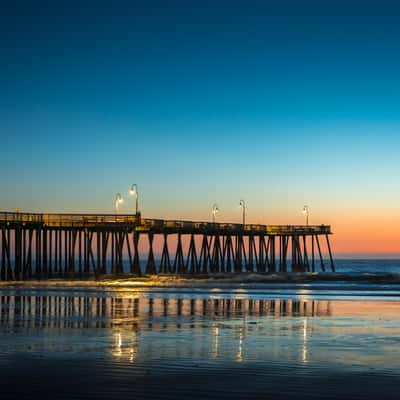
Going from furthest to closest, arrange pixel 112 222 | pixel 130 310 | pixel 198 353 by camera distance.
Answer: pixel 112 222 → pixel 130 310 → pixel 198 353

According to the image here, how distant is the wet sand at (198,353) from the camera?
10.5m

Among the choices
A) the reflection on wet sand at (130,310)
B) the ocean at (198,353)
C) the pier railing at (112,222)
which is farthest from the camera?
the pier railing at (112,222)

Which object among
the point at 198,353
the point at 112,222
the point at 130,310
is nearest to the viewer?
the point at 198,353

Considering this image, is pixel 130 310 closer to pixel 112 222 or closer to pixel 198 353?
pixel 198 353

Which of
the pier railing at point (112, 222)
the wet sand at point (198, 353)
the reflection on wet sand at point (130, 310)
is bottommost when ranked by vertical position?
the reflection on wet sand at point (130, 310)

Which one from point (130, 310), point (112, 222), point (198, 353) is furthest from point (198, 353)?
point (112, 222)

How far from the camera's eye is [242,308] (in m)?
25.5

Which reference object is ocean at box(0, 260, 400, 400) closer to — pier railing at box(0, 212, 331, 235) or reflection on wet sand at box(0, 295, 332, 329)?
reflection on wet sand at box(0, 295, 332, 329)

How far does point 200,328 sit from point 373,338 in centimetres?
443

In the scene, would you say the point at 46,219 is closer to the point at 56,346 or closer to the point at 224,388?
the point at 56,346

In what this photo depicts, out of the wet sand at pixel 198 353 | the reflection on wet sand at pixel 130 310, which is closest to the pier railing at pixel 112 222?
the reflection on wet sand at pixel 130 310

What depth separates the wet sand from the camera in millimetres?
10477

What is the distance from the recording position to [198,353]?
1391 centimetres

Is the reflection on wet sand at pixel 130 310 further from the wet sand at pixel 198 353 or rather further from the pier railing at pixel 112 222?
the pier railing at pixel 112 222
